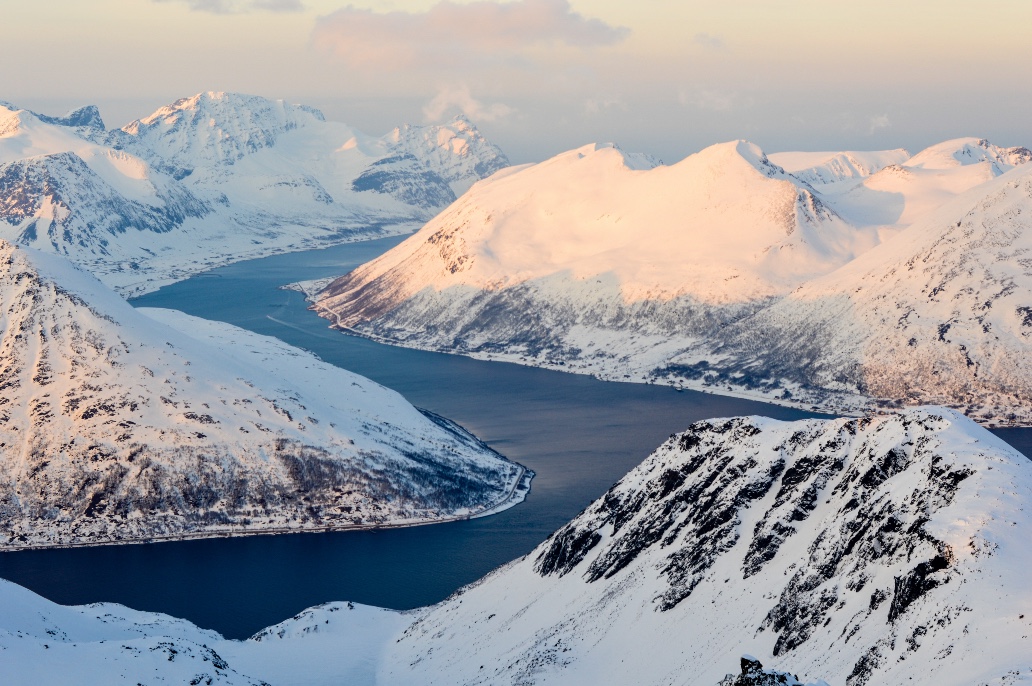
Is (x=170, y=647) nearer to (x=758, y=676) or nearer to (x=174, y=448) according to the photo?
(x=758, y=676)

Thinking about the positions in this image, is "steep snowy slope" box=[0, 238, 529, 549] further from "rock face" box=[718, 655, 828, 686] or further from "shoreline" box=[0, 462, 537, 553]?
"rock face" box=[718, 655, 828, 686]

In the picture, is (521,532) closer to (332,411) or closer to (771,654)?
(332,411)

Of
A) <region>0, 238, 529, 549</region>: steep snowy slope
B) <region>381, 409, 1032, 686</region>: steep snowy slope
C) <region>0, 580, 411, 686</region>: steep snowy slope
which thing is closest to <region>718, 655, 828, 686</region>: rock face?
<region>381, 409, 1032, 686</region>: steep snowy slope

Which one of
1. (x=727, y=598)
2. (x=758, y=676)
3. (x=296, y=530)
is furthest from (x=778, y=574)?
(x=296, y=530)

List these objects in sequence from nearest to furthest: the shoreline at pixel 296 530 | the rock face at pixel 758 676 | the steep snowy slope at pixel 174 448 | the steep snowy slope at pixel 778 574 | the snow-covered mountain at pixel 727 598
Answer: the rock face at pixel 758 676 → the steep snowy slope at pixel 778 574 → the snow-covered mountain at pixel 727 598 → the shoreline at pixel 296 530 → the steep snowy slope at pixel 174 448

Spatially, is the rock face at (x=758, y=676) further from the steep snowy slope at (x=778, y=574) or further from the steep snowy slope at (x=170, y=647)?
the steep snowy slope at (x=170, y=647)

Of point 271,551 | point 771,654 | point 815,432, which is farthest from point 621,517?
point 271,551

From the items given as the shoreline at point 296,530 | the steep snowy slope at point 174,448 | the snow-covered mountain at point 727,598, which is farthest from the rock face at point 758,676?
the steep snowy slope at point 174,448
